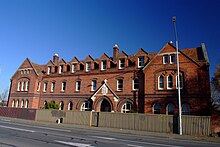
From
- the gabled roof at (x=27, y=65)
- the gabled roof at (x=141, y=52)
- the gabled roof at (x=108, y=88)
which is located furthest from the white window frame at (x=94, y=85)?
the gabled roof at (x=27, y=65)

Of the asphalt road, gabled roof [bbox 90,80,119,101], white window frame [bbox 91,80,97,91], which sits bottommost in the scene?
the asphalt road

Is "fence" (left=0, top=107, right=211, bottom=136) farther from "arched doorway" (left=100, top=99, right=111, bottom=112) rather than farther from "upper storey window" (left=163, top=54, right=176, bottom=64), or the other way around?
"upper storey window" (left=163, top=54, right=176, bottom=64)

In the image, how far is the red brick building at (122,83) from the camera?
81.4 feet

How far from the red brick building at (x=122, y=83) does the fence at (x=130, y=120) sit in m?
3.64

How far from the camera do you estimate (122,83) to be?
30.2 m

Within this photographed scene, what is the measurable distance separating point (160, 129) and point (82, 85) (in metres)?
16.6

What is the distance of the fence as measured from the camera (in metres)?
20.4

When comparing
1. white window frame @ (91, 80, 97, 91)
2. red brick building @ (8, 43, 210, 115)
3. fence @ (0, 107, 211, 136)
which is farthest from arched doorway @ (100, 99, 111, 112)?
fence @ (0, 107, 211, 136)

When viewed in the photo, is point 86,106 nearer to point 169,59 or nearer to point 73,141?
point 169,59

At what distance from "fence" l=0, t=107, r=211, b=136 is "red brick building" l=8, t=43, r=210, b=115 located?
143 inches

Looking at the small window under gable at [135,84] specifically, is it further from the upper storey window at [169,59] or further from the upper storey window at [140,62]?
the upper storey window at [169,59]

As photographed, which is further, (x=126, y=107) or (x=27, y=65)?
(x=27, y=65)

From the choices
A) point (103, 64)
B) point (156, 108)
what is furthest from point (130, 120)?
point (103, 64)

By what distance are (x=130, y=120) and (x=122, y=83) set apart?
777 centimetres
